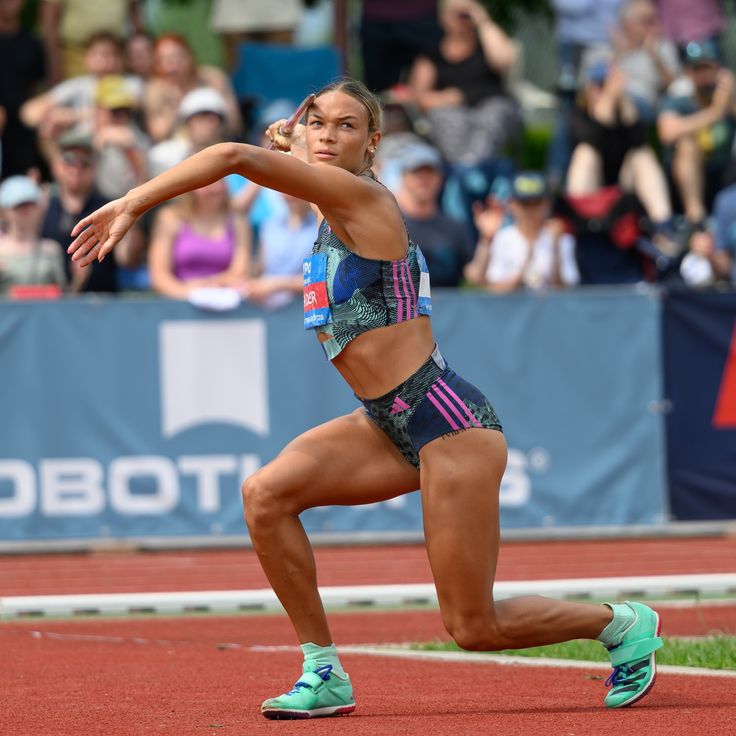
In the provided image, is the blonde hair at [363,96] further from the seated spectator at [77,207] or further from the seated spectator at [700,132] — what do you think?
the seated spectator at [700,132]

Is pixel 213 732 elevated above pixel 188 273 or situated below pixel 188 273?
below

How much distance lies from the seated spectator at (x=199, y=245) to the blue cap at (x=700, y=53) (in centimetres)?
602

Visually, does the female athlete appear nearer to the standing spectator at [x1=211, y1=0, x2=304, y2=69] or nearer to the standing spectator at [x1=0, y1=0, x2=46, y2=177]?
the standing spectator at [x1=0, y1=0, x2=46, y2=177]

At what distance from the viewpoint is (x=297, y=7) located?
1655 centimetres

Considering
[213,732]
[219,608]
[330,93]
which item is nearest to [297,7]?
[219,608]

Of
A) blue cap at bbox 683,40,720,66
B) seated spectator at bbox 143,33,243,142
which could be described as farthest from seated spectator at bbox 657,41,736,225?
seated spectator at bbox 143,33,243,142

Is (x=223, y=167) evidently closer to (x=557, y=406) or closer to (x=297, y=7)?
(x=557, y=406)

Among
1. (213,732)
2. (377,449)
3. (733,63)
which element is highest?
(733,63)

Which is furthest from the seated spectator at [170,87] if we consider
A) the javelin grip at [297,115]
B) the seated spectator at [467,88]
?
the javelin grip at [297,115]

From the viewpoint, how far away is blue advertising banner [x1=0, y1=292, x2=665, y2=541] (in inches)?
443

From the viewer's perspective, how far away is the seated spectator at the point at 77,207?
12.1 meters

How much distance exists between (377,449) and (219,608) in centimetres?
332

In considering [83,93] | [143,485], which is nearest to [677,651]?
[143,485]

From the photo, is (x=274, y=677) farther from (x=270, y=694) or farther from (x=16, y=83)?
(x=16, y=83)
